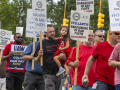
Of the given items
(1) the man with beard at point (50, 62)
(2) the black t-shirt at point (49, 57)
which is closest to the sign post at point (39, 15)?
(1) the man with beard at point (50, 62)

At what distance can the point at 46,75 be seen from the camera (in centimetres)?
834

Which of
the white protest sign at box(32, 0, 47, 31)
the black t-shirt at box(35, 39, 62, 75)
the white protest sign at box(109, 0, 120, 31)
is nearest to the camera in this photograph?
the white protest sign at box(109, 0, 120, 31)

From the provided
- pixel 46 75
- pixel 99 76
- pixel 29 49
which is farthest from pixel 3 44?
pixel 99 76

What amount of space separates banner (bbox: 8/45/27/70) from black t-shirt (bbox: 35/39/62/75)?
2931mm

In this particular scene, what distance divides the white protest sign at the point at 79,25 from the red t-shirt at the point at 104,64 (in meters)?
0.46

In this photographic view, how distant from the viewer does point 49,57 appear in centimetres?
845

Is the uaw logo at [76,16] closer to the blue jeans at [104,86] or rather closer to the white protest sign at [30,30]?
the blue jeans at [104,86]

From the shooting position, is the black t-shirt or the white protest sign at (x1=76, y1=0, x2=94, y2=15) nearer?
the white protest sign at (x1=76, y1=0, x2=94, y2=15)

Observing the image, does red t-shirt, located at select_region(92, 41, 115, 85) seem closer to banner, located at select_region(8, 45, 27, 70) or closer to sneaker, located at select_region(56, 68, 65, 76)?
sneaker, located at select_region(56, 68, 65, 76)

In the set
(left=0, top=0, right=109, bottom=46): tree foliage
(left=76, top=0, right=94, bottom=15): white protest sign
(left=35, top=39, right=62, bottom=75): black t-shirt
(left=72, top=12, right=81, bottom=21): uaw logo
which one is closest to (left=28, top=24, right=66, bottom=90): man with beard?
(left=35, top=39, right=62, bottom=75): black t-shirt

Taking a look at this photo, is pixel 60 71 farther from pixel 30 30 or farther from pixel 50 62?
pixel 30 30

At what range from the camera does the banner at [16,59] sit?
1133 centimetres

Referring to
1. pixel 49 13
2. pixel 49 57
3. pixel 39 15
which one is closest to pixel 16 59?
pixel 39 15

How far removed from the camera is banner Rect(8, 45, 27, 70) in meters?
11.3
